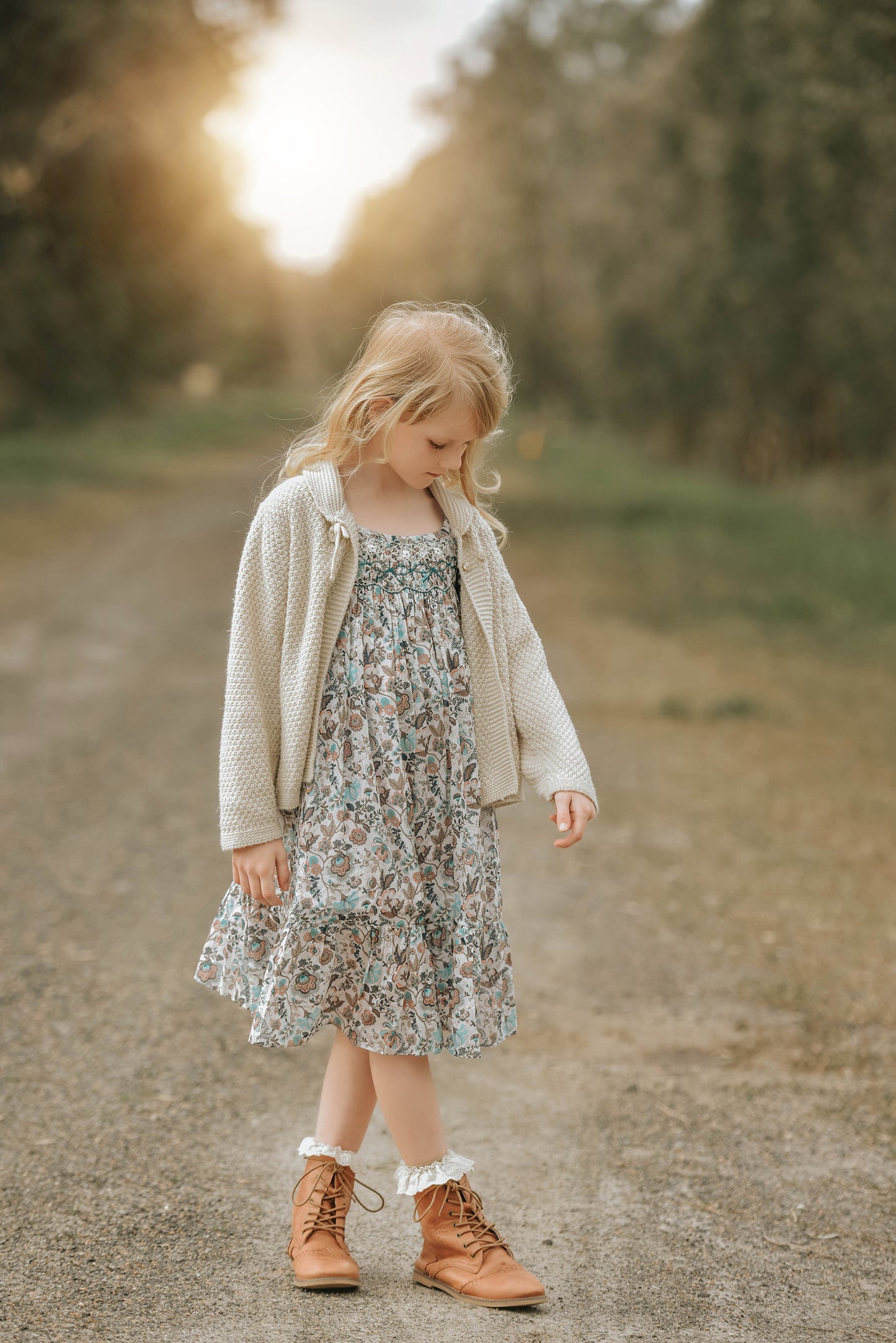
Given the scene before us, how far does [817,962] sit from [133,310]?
22140 mm

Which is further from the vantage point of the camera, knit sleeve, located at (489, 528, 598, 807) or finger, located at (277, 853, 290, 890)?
knit sleeve, located at (489, 528, 598, 807)

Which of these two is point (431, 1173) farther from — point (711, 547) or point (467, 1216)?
point (711, 547)

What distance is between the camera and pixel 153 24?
15.9m

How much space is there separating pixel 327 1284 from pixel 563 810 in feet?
3.09

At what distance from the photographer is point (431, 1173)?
7.70 feet

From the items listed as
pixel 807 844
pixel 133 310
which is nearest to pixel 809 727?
pixel 807 844

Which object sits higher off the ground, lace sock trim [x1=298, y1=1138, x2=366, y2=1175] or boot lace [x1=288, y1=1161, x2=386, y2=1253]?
lace sock trim [x1=298, y1=1138, x2=366, y2=1175]

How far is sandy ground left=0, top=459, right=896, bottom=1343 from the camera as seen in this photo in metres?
2.29

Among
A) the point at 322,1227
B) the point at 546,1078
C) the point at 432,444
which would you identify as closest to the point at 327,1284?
the point at 322,1227

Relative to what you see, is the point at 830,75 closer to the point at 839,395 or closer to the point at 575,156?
the point at 839,395

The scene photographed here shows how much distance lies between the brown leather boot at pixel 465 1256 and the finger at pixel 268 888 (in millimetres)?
616

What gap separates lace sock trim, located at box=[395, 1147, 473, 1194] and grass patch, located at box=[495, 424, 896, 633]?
4299 mm

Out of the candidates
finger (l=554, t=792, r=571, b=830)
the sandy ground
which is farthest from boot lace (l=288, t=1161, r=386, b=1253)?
finger (l=554, t=792, r=571, b=830)

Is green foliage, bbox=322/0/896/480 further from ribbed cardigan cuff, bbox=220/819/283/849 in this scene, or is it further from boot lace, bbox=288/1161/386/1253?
boot lace, bbox=288/1161/386/1253
